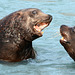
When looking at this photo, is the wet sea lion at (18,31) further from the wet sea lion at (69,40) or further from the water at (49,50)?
the wet sea lion at (69,40)

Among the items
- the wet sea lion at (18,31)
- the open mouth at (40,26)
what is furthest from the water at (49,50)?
the open mouth at (40,26)

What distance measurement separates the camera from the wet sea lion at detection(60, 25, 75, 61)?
997 cm

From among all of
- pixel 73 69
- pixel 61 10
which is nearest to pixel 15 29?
pixel 73 69

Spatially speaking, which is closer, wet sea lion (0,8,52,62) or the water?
the water

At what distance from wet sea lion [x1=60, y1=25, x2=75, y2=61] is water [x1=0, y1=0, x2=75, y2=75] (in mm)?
488

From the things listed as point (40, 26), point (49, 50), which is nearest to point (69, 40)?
point (40, 26)

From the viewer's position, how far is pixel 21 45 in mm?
10266

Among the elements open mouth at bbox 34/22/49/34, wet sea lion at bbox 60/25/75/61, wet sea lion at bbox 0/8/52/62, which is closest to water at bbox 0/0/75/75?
wet sea lion at bbox 0/8/52/62

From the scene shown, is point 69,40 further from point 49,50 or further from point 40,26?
point 49,50

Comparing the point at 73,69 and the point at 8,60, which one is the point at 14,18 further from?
the point at 73,69

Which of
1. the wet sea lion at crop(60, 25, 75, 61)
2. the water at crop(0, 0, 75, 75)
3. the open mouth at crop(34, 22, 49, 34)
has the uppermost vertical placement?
the open mouth at crop(34, 22, 49, 34)

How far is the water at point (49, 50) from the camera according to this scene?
9.86 meters

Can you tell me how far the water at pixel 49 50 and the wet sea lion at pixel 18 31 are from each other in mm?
338

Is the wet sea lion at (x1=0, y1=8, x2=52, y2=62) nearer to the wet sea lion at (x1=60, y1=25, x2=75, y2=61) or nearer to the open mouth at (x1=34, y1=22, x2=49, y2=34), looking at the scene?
the open mouth at (x1=34, y1=22, x2=49, y2=34)
